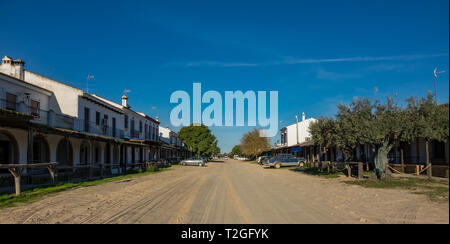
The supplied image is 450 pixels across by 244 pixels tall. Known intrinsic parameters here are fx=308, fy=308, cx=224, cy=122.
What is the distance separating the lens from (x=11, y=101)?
17891 mm

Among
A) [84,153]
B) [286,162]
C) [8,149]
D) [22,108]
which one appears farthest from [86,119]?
[286,162]

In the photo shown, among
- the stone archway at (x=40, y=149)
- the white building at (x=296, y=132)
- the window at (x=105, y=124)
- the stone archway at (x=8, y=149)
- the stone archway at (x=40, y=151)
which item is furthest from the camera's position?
the white building at (x=296, y=132)

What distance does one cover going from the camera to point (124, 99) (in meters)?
39.2

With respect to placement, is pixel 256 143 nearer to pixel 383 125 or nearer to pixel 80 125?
pixel 80 125

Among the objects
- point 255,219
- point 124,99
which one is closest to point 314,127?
point 255,219

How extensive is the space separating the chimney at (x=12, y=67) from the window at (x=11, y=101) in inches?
196

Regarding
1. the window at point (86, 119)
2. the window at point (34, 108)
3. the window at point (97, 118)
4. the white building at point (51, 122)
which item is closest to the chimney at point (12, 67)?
the white building at point (51, 122)

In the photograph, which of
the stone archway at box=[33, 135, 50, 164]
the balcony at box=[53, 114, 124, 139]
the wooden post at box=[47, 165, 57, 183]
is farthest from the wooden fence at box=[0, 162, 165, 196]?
the balcony at box=[53, 114, 124, 139]

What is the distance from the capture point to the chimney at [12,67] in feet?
72.1

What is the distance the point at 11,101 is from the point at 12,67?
6.01 metres

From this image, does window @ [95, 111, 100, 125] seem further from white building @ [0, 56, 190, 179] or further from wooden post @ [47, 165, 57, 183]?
wooden post @ [47, 165, 57, 183]

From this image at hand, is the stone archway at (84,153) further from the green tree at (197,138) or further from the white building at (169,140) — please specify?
the green tree at (197,138)
